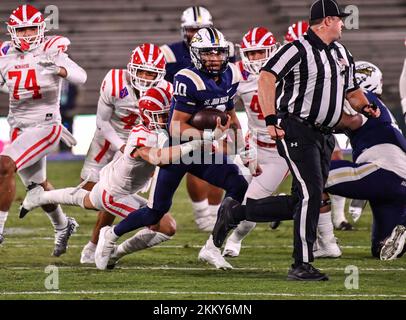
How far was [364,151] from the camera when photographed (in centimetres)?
670

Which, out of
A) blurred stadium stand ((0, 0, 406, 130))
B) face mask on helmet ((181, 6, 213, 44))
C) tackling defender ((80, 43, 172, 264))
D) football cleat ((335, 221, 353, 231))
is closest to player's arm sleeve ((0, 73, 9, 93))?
tackling defender ((80, 43, 172, 264))

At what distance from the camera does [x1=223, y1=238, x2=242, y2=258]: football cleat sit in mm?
6852

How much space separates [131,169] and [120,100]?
2.79 feet

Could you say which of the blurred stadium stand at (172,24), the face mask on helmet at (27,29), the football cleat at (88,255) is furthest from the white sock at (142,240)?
the blurred stadium stand at (172,24)

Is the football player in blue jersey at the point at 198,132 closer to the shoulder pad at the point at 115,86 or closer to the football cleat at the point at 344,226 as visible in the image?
the shoulder pad at the point at 115,86

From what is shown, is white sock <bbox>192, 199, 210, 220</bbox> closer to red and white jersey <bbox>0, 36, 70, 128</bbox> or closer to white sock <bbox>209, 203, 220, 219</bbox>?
white sock <bbox>209, 203, 220, 219</bbox>

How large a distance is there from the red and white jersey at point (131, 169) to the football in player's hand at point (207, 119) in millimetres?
279

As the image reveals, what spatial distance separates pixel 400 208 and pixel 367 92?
0.71m

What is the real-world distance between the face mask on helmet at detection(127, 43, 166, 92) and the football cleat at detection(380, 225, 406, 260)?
5.22 feet

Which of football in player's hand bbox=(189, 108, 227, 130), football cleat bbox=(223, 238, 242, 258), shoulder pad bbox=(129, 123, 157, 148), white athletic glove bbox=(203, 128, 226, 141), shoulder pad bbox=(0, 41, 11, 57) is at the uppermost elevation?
shoulder pad bbox=(0, 41, 11, 57)

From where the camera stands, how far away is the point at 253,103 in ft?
23.5

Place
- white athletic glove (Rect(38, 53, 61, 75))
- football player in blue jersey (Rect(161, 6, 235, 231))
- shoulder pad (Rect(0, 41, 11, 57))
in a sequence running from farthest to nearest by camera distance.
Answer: football player in blue jersey (Rect(161, 6, 235, 231)), shoulder pad (Rect(0, 41, 11, 57)), white athletic glove (Rect(38, 53, 61, 75))

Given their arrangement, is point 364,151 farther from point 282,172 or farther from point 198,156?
point 198,156

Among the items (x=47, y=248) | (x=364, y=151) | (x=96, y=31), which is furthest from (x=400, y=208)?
(x=96, y=31)
